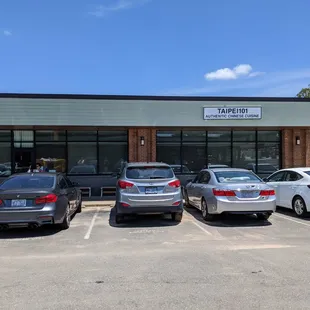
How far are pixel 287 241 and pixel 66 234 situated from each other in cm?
523

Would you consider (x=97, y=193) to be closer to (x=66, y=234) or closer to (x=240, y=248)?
(x=66, y=234)

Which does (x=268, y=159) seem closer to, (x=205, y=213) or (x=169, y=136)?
(x=169, y=136)

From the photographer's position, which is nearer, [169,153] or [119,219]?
[119,219]

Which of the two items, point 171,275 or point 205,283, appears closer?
point 205,283

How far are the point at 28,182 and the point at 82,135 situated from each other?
8667 millimetres

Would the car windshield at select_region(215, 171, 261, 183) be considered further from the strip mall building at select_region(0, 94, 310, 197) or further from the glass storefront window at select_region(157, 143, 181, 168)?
the glass storefront window at select_region(157, 143, 181, 168)

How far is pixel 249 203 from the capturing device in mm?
9555

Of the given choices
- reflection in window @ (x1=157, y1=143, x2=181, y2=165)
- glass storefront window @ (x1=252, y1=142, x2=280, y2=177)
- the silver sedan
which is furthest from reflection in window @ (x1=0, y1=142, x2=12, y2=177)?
glass storefront window @ (x1=252, y1=142, x2=280, y2=177)

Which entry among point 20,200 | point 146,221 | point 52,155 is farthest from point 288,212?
point 52,155

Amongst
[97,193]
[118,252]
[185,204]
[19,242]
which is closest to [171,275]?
[118,252]

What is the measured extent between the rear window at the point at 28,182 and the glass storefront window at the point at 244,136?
38.4ft

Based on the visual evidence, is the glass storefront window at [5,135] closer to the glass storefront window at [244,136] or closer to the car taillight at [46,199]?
the car taillight at [46,199]

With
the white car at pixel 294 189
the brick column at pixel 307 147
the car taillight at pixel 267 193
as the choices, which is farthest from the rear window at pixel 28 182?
the brick column at pixel 307 147

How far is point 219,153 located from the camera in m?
18.6
